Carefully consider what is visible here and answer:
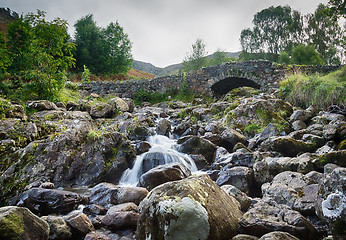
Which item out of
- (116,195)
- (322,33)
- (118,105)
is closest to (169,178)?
(116,195)

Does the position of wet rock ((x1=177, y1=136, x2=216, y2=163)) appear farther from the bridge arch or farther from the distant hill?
the distant hill

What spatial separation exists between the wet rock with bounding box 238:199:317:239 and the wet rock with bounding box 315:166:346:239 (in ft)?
0.85

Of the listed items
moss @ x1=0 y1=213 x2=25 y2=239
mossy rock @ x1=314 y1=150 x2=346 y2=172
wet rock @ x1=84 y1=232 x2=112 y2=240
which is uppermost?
moss @ x1=0 y1=213 x2=25 y2=239

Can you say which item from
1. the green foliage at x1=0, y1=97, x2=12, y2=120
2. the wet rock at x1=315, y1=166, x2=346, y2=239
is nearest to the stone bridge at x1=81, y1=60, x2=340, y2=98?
the green foliage at x1=0, y1=97, x2=12, y2=120

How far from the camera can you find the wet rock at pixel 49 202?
12.4ft

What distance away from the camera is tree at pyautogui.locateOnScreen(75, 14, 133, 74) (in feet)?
77.8

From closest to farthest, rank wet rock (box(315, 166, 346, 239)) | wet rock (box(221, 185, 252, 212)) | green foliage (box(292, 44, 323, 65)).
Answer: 1. wet rock (box(315, 166, 346, 239))
2. wet rock (box(221, 185, 252, 212))
3. green foliage (box(292, 44, 323, 65))

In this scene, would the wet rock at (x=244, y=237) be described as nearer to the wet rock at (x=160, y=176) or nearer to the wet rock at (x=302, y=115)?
the wet rock at (x=160, y=176)

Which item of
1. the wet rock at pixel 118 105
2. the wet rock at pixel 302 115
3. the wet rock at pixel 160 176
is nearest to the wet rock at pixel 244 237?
the wet rock at pixel 160 176

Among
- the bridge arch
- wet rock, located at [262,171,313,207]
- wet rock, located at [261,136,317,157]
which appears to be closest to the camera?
wet rock, located at [262,171,313,207]

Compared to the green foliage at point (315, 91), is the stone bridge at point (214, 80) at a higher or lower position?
higher

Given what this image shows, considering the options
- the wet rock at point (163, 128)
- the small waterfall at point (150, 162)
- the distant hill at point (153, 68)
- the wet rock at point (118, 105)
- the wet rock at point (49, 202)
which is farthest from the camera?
the distant hill at point (153, 68)

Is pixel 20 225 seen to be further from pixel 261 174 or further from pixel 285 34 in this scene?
pixel 285 34

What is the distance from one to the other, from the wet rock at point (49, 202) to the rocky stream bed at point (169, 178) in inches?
0.7
